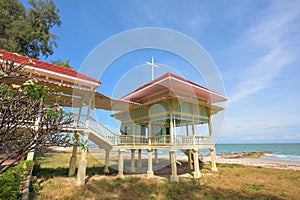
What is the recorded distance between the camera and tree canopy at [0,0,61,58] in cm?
1881

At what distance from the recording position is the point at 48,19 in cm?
2209

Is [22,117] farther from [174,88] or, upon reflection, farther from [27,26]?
[27,26]

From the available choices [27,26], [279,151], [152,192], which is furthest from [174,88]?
[279,151]

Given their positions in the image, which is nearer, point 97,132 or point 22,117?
point 22,117

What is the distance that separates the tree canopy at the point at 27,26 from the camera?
18812 millimetres

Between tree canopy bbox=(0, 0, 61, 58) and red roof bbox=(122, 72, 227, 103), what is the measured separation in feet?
52.6

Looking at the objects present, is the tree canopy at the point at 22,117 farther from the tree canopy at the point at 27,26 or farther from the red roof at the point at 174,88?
the tree canopy at the point at 27,26

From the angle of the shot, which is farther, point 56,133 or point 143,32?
point 143,32

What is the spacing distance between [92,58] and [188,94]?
8.66 m

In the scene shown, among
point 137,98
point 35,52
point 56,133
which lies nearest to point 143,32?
point 137,98

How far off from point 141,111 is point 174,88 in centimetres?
367

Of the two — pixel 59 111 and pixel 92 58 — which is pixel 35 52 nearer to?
pixel 92 58

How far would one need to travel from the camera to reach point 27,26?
1970cm

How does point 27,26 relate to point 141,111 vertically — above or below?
above
